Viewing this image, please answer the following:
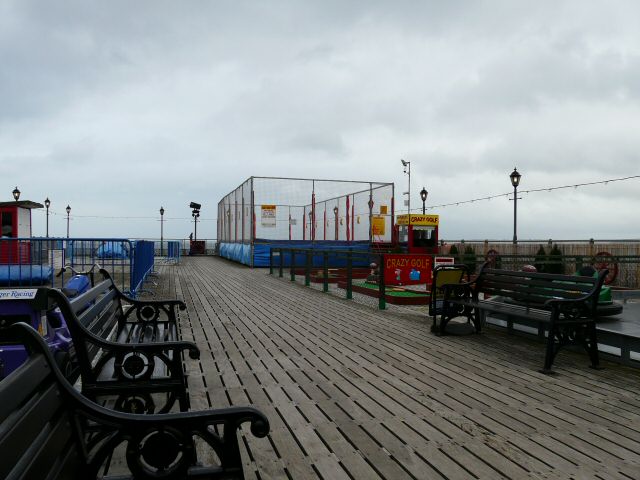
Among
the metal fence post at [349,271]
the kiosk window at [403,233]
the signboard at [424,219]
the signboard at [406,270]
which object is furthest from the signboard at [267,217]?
the signboard at [406,270]

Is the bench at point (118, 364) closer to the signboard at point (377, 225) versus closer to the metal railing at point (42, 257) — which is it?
the metal railing at point (42, 257)

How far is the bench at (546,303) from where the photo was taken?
190 inches

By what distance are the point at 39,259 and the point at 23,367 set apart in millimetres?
8145

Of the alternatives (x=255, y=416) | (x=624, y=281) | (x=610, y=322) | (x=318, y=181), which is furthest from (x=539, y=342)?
(x=318, y=181)

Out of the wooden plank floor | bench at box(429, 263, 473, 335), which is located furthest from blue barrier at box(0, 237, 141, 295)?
bench at box(429, 263, 473, 335)

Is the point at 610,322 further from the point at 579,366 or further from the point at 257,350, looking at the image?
the point at 257,350

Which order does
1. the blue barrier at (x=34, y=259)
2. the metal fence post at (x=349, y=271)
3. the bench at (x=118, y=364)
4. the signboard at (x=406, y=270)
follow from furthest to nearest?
the metal fence post at (x=349, y=271)
the signboard at (x=406, y=270)
the blue barrier at (x=34, y=259)
the bench at (x=118, y=364)

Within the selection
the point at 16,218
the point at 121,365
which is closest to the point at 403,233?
the point at 16,218

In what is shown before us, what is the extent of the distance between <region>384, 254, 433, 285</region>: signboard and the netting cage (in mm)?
12017

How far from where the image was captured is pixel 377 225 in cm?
2252

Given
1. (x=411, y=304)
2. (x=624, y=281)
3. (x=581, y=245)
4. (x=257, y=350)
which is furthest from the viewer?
(x=581, y=245)

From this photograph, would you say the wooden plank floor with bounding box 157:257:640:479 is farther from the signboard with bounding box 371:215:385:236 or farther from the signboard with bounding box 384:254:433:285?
the signboard with bounding box 371:215:385:236

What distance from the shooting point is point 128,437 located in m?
1.70

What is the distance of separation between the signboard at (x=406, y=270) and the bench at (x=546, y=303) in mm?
2827
